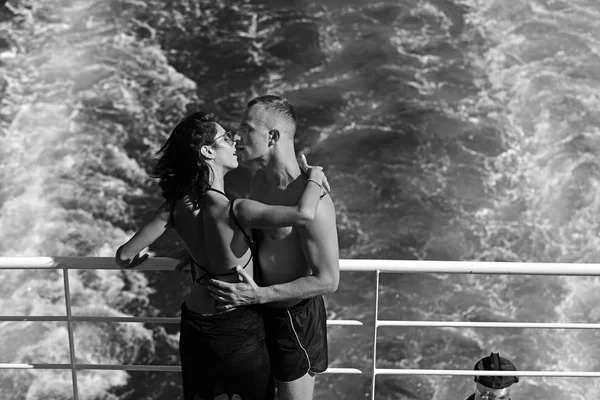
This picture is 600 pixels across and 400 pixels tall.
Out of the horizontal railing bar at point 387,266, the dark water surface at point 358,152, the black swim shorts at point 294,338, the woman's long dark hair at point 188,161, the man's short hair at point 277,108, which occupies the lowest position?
the dark water surface at point 358,152

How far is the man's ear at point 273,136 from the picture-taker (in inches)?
108

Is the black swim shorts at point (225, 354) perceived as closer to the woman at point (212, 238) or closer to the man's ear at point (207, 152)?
the woman at point (212, 238)

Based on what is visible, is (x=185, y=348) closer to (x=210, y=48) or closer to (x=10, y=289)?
(x=10, y=289)

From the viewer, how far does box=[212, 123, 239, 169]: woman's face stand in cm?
271

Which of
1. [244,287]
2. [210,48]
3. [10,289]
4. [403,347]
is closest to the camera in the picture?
[244,287]

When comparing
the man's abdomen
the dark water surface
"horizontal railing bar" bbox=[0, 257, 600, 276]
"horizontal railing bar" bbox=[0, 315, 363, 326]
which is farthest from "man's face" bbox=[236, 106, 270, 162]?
the dark water surface

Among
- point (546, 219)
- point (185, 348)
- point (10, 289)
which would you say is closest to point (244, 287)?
point (185, 348)

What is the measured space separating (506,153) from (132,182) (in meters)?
5.17

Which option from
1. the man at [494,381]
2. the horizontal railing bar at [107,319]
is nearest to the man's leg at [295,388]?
the horizontal railing bar at [107,319]

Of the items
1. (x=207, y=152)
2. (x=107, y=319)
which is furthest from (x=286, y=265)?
(x=107, y=319)

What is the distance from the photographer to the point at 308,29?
1373 cm

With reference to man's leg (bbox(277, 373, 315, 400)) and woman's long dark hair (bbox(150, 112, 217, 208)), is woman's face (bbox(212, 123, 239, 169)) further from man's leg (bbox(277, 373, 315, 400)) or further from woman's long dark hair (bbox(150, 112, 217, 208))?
man's leg (bbox(277, 373, 315, 400))

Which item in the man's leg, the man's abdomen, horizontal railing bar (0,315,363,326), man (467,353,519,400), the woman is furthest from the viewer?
man (467,353,519,400)

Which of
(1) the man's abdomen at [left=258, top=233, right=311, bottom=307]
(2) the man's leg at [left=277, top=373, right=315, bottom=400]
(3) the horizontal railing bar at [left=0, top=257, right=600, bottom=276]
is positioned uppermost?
(1) the man's abdomen at [left=258, top=233, right=311, bottom=307]
